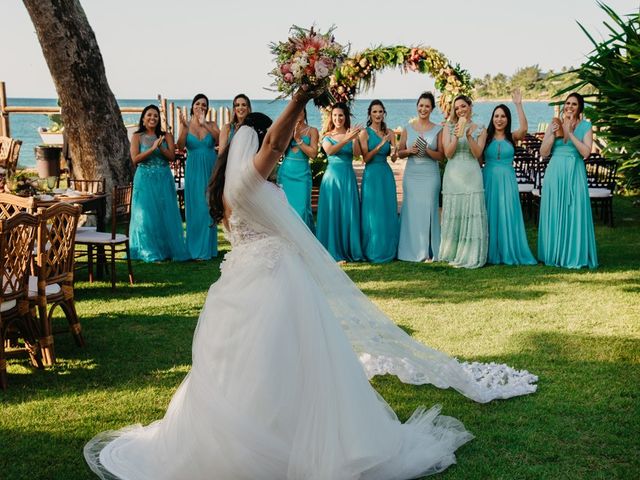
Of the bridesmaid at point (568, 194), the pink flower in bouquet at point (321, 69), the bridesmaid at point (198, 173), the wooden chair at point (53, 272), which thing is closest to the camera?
the pink flower in bouquet at point (321, 69)

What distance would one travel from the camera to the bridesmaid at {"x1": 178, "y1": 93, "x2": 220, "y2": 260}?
391 inches

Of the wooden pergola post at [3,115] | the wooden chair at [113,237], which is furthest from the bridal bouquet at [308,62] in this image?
the wooden pergola post at [3,115]

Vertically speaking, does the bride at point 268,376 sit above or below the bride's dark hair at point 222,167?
below

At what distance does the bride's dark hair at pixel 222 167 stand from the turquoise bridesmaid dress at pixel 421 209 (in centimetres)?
605

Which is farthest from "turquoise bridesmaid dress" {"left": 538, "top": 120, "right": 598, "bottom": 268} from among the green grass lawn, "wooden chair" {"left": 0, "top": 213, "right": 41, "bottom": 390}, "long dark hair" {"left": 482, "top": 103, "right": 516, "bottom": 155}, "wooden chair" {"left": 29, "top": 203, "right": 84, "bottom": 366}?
"wooden chair" {"left": 0, "top": 213, "right": 41, "bottom": 390}

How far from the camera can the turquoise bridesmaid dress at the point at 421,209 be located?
9836 mm

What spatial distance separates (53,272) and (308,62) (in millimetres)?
3428

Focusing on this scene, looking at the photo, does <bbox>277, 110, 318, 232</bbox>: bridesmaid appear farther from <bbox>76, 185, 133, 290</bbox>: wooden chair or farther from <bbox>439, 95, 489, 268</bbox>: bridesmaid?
<bbox>76, 185, 133, 290</bbox>: wooden chair

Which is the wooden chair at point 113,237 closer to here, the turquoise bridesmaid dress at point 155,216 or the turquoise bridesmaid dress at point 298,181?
the turquoise bridesmaid dress at point 155,216

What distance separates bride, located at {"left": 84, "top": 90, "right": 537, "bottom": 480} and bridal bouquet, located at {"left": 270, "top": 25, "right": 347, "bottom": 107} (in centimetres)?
13

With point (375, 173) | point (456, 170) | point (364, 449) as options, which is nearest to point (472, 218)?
point (456, 170)

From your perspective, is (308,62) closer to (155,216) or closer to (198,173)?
(198,173)

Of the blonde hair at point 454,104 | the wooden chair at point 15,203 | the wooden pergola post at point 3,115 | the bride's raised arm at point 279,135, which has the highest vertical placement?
the wooden pergola post at point 3,115

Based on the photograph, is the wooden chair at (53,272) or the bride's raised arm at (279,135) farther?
the wooden chair at (53,272)
